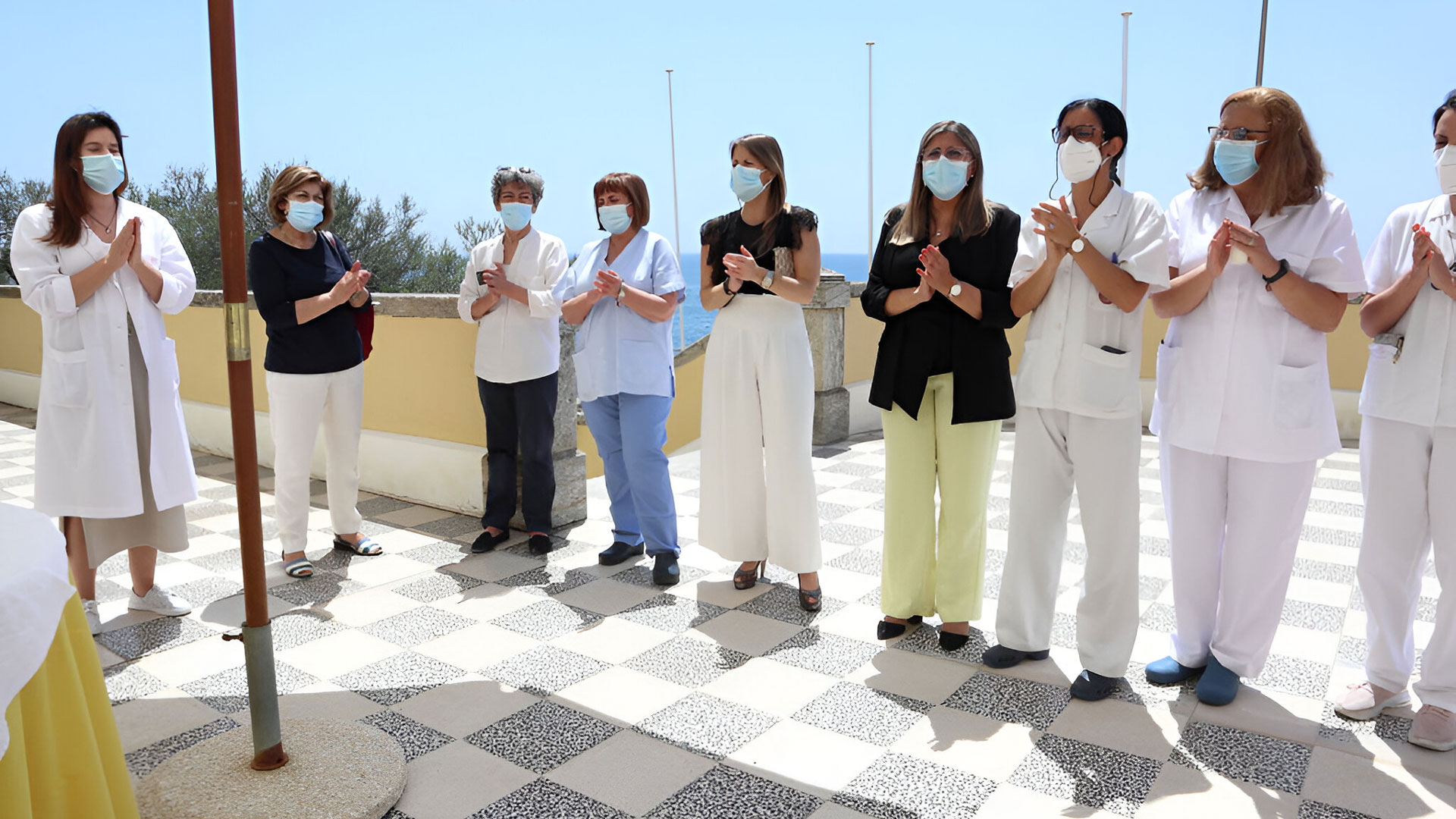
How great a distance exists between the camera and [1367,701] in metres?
2.87

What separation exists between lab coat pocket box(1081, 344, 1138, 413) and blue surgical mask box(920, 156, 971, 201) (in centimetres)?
67

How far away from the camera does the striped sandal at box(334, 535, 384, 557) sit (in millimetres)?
4672

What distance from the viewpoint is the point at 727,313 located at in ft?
12.9

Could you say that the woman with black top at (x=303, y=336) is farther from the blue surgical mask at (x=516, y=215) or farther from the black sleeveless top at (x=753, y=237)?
the black sleeveless top at (x=753, y=237)

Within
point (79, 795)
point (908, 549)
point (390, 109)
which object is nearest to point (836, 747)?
point (908, 549)

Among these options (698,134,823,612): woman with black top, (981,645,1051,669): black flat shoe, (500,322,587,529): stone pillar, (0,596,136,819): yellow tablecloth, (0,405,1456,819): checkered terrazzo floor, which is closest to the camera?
(0,596,136,819): yellow tablecloth

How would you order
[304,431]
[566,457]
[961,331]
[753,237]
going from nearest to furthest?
[961,331], [753,237], [304,431], [566,457]

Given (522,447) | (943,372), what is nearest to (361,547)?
(522,447)

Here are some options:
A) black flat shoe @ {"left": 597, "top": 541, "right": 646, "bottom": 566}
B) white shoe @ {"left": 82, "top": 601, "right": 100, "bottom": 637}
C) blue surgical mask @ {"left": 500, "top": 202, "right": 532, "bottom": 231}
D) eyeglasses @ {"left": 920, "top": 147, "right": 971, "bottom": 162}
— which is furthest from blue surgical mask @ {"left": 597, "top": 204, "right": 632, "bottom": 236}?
white shoe @ {"left": 82, "top": 601, "right": 100, "bottom": 637}

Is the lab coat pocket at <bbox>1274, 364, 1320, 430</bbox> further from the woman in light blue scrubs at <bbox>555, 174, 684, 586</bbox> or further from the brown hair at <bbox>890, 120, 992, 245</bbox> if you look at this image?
the woman in light blue scrubs at <bbox>555, 174, 684, 586</bbox>

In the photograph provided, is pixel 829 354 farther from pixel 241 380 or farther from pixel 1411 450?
pixel 241 380

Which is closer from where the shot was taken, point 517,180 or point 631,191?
point 631,191

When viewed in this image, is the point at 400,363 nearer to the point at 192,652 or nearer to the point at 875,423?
the point at 192,652

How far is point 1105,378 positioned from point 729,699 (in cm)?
150
